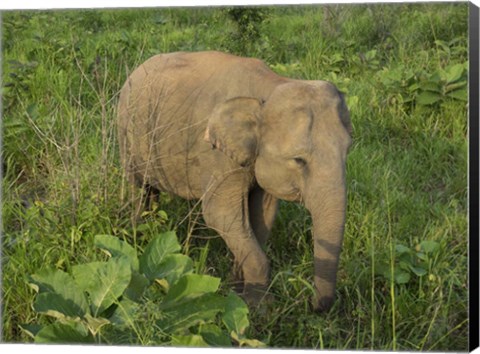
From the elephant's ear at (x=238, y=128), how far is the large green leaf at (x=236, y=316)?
1.46ft

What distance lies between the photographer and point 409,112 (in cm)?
446

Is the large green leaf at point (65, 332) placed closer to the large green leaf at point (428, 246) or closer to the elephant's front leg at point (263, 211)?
the elephant's front leg at point (263, 211)

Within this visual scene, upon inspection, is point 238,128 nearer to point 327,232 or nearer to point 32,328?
point 327,232

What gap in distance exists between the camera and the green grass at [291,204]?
Result: 389cm

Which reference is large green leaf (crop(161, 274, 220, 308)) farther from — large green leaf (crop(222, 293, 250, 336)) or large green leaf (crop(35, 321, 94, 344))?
large green leaf (crop(35, 321, 94, 344))

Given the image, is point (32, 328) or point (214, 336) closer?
point (214, 336)

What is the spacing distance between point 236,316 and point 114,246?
1.50 ft

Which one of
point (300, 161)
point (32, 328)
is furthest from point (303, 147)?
point (32, 328)

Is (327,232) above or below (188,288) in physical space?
above

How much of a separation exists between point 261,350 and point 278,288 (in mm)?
329

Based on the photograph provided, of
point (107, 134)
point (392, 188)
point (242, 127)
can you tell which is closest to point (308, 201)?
point (242, 127)

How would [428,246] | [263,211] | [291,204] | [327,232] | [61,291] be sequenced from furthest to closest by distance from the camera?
[291,204] → [263,211] → [428,246] → [61,291] → [327,232]

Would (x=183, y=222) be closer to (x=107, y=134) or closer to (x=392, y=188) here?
(x=107, y=134)

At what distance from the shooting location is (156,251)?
12.8 feet
